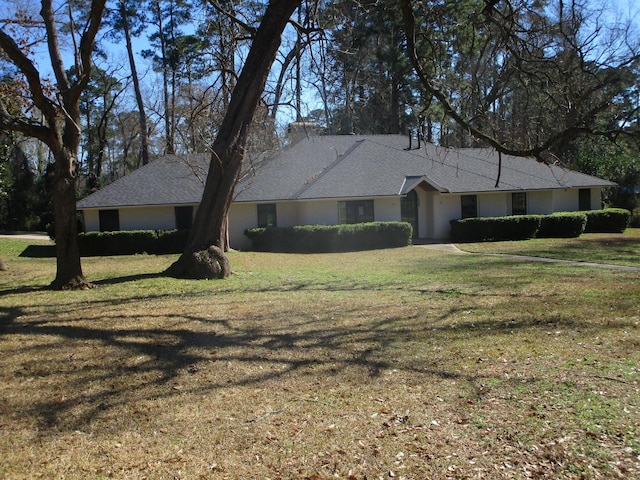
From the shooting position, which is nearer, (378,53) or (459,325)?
(459,325)

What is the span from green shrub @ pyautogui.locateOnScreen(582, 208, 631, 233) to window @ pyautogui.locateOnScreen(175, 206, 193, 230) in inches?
817

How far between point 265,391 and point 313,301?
4.98 metres

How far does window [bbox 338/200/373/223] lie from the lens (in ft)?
85.6

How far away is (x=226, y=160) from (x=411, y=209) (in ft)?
51.6

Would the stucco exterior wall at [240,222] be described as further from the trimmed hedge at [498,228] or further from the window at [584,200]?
the window at [584,200]

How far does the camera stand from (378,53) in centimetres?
2519

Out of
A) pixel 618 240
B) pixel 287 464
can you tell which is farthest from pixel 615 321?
→ pixel 618 240

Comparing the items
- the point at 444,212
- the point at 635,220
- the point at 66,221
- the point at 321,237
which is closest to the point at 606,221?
the point at 635,220

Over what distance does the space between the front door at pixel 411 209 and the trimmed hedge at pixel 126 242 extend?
1096 centimetres

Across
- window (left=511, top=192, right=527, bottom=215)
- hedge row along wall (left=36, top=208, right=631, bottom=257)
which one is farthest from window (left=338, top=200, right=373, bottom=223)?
window (left=511, top=192, right=527, bottom=215)

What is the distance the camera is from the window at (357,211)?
26.1m

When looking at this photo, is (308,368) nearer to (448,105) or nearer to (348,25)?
(448,105)

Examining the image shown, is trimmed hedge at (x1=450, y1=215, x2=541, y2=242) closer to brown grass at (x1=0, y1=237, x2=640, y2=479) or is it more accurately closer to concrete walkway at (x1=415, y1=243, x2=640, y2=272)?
concrete walkway at (x1=415, y1=243, x2=640, y2=272)

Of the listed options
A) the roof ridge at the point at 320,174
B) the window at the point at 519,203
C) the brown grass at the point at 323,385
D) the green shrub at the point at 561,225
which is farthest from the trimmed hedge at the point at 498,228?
the brown grass at the point at 323,385
